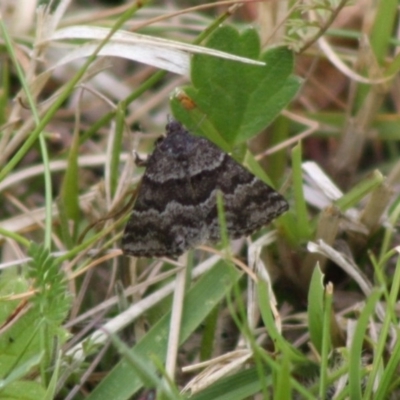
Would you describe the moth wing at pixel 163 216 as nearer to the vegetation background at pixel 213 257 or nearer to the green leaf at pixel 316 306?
the vegetation background at pixel 213 257

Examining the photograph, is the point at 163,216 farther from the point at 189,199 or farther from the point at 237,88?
the point at 237,88

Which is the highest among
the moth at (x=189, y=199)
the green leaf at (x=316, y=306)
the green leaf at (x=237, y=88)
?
the green leaf at (x=237, y=88)

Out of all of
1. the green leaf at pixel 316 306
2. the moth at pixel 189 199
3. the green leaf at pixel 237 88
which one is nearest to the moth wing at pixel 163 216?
the moth at pixel 189 199

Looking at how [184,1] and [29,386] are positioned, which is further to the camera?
[184,1]

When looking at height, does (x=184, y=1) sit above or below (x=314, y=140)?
above

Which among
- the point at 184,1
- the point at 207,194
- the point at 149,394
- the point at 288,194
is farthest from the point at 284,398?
the point at 184,1

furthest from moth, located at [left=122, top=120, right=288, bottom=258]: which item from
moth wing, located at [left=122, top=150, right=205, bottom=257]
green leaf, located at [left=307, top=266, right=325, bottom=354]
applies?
green leaf, located at [left=307, top=266, right=325, bottom=354]

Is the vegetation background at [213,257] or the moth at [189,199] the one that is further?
the moth at [189,199]

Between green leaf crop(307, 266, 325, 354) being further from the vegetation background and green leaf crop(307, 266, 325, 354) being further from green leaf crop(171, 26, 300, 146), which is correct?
green leaf crop(171, 26, 300, 146)

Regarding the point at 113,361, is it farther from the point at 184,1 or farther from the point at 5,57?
the point at 184,1
